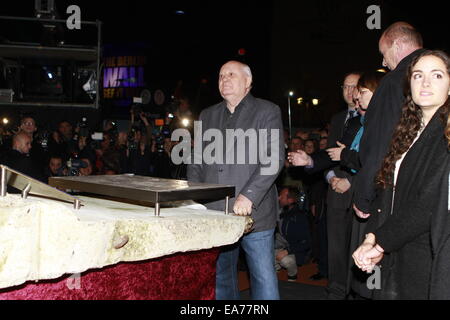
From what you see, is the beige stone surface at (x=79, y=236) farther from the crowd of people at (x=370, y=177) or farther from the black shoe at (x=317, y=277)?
the black shoe at (x=317, y=277)

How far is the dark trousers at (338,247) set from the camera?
3.54 meters

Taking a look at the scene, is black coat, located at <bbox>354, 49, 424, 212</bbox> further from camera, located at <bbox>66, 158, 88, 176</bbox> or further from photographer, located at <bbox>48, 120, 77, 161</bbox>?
photographer, located at <bbox>48, 120, 77, 161</bbox>

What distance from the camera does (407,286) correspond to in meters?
1.81

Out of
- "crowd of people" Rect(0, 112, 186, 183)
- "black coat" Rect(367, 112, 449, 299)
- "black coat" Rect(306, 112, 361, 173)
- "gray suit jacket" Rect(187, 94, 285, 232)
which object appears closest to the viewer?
"black coat" Rect(367, 112, 449, 299)

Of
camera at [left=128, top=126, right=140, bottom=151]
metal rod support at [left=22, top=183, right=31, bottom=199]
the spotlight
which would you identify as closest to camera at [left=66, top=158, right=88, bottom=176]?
camera at [left=128, top=126, right=140, bottom=151]

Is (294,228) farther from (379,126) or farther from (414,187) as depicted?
(414,187)

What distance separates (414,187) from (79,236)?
121cm

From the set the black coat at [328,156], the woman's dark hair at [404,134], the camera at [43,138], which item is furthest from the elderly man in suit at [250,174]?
the camera at [43,138]

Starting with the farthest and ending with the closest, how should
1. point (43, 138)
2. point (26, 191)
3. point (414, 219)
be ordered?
1. point (43, 138)
2. point (414, 219)
3. point (26, 191)

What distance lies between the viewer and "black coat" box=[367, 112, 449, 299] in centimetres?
170

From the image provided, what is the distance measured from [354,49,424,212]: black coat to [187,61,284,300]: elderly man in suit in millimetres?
448

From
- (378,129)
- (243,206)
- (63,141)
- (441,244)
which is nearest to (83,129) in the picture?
(63,141)

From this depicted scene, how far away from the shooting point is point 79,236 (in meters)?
1.31
